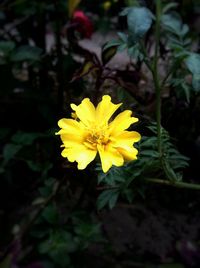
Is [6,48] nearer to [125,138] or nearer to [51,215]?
[51,215]

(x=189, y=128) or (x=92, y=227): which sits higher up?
(x=189, y=128)

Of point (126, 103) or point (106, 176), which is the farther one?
point (126, 103)

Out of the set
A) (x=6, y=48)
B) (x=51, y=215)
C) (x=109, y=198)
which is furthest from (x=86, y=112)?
(x=6, y=48)

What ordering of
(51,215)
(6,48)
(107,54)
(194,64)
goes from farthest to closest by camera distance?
(6,48) → (51,215) → (107,54) → (194,64)

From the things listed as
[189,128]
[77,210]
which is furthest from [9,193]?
[189,128]

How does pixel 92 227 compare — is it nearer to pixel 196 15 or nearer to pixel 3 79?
pixel 3 79

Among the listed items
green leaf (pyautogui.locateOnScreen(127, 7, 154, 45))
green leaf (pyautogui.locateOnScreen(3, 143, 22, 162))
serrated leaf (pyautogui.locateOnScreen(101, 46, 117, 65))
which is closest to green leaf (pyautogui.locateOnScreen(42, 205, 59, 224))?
green leaf (pyautogui.locateOnScreen(3, 143, 22, 162))

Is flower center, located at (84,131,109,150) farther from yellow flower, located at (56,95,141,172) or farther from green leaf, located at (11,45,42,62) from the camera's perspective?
green leaf, located at (11,45,42,62)
